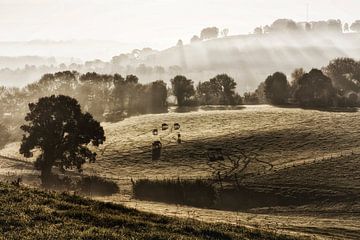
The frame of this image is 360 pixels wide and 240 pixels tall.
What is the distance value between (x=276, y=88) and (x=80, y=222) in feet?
486

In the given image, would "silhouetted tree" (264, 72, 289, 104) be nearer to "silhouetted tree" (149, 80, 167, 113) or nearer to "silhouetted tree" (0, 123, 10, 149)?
"silhouetted tree" (149, 80, 167, 113)

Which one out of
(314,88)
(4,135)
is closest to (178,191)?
(4,135)

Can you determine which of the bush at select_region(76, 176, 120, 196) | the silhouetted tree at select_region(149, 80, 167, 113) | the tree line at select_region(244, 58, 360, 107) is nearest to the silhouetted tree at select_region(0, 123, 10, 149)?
the silhouetted tree at select_region(149, 80, 167, 113)

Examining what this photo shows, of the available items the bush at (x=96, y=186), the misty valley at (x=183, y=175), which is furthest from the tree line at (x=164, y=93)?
the bush at (x=96, y=186)

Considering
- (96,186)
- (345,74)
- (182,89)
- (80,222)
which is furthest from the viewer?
(345,74)

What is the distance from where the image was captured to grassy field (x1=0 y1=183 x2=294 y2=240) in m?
20.4

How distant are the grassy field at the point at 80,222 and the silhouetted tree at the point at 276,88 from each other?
138 metres

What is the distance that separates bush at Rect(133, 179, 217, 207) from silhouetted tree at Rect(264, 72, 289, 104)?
99.8 metres

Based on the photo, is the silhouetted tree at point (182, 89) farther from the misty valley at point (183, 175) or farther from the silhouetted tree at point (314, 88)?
the silhouetted tree at point (314, 88)

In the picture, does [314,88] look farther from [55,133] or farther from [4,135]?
[55,133]

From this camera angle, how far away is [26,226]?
20.8 meters

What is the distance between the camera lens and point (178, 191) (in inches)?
2581

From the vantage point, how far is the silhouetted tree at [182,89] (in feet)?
543

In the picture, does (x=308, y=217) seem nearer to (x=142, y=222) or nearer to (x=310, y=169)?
(x=310, y=169)
